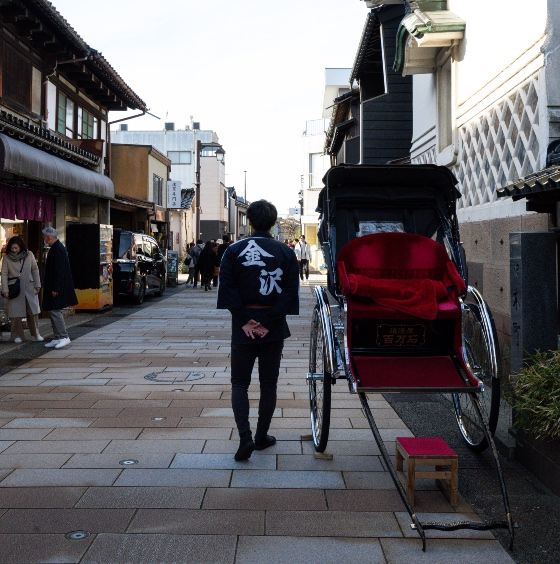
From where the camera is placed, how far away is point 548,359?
16.6 ft

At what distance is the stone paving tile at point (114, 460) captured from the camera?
4.89m

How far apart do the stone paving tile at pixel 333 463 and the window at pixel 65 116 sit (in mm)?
14586

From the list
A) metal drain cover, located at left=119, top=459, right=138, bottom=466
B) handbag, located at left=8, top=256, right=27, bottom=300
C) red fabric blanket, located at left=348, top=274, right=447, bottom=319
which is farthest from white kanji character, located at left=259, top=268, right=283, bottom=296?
handbag, located at left=8, top=256, right=27, bottom=300

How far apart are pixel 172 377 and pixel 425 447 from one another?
4582 millimetres

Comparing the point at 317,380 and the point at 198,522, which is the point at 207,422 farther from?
the point at 198,522

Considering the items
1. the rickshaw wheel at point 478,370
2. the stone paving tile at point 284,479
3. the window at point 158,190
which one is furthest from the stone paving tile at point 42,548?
the window at point 158,190

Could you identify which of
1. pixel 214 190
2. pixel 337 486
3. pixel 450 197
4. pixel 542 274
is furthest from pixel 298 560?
pixel 214 190

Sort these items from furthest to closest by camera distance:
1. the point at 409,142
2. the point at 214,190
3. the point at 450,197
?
the point at 214,190 → the point at 409,142 → the point at 450,197

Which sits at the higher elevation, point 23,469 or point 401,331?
point 401,331

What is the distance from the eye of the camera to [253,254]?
16.5 ft

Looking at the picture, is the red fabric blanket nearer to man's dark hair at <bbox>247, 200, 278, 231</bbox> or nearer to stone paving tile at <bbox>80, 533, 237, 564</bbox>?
man's dark hair at <bbox>247, 200, 278, 231</bbox>

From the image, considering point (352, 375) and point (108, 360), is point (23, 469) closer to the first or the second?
point (352, 375)

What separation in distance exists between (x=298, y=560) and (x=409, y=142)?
1685 cm

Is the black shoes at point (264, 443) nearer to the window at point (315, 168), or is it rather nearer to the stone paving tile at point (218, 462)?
the stone paving tile at point (218, 462)
